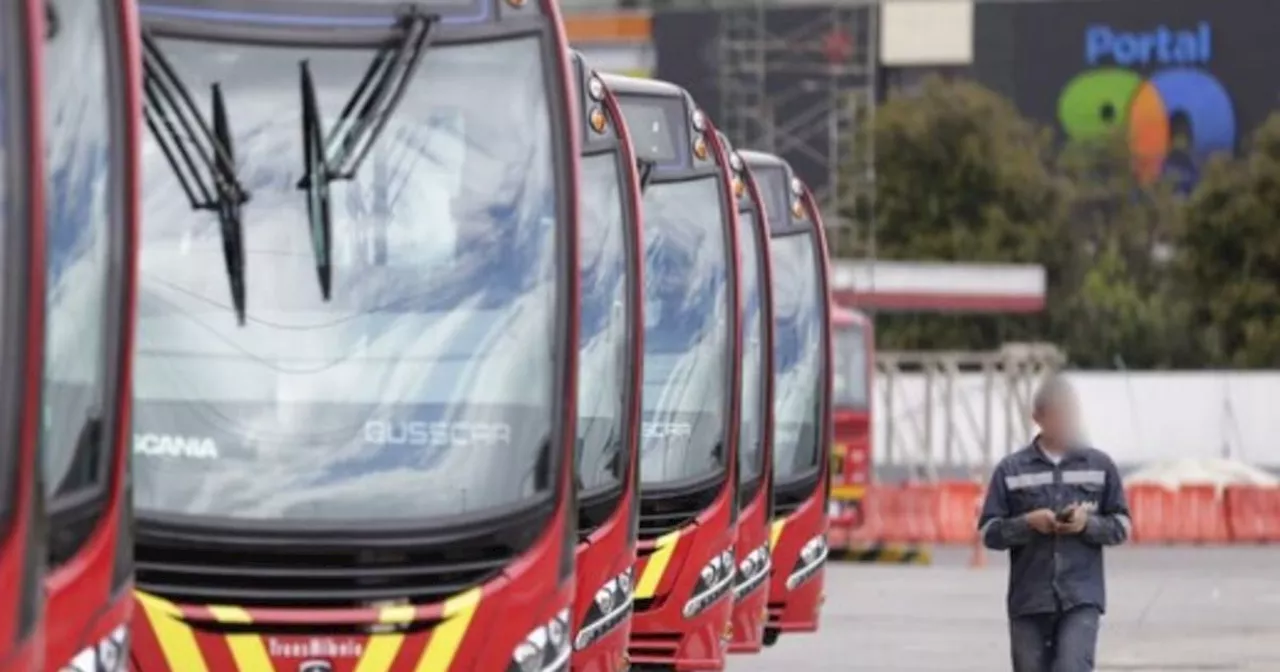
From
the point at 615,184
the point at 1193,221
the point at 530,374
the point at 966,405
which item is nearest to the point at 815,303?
the point at 615,184

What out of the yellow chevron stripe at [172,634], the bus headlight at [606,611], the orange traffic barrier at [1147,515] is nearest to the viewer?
the yellow chevron stripe at [172,634]

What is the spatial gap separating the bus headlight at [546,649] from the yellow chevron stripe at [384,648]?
0.42 meters

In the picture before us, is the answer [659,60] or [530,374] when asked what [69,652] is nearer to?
[530,374]

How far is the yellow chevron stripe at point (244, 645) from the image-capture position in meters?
10.1

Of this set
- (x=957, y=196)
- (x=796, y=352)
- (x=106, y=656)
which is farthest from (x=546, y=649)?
(x=957, y=196)

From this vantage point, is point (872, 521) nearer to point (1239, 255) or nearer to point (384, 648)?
point (384, 648)

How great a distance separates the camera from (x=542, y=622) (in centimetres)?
1058

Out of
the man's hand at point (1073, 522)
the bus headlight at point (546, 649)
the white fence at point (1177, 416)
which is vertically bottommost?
the white fence at point (1177, 416)

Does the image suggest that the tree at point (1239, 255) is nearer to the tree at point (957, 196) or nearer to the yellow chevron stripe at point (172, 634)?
the tree at point (957, 196)

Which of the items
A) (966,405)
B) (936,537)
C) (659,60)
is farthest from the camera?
(659,60)

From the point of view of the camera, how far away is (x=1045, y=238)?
7975cm

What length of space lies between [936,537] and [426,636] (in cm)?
3158

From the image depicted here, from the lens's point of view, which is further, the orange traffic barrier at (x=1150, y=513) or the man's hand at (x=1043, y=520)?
the orange traffic barrier at (x=1150, y=513)

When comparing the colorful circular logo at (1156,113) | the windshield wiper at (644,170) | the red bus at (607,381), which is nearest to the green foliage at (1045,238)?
the colorful circular logo at (1156,113)
